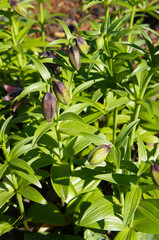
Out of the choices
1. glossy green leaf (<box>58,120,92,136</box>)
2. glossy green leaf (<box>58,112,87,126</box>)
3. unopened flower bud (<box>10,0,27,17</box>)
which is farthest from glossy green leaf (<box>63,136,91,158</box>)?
unopened flower bud (<box>10,0,27,17</box>)

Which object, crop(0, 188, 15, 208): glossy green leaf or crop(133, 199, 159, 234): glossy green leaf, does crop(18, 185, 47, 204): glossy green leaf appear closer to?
crop(0, 188, 15, 208): glossy green leaf

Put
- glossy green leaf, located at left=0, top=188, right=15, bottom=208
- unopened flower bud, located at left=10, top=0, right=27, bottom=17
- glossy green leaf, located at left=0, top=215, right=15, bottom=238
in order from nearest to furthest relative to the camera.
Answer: glossy green leaf, located at left=0, top=188, right=15, bottom=208, glossy green leaf, located at left=0, top=215, right=15, bottom=238, unopened flower bud, located at left=10, top=0, right=27, bottom=17

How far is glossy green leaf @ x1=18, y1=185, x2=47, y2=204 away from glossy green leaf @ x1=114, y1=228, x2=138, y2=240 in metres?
0.59

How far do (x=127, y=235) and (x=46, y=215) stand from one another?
632mm

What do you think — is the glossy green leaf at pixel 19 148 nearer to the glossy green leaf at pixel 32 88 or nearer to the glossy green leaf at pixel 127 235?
the glossy green leaf at pixel 32 88

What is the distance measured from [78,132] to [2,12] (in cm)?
131

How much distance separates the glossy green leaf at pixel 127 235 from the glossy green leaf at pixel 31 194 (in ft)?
1.92

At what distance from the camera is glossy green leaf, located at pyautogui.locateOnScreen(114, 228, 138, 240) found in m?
1.87

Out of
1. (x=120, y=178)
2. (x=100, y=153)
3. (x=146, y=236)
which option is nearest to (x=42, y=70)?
(x=100, y=153)

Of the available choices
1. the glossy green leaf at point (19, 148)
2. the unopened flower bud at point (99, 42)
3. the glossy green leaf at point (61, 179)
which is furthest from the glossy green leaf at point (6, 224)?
the unopened flower bud at point (99, 42)

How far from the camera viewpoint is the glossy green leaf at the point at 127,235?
1.87m

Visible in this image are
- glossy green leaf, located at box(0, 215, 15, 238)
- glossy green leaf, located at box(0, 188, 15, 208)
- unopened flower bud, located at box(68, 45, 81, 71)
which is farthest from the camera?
glossy green leaf, located at box(0, 215, 15, 238)

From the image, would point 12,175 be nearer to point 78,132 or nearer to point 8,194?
point 8,194

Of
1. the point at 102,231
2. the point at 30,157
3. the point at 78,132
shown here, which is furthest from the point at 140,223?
the point at 30,157
